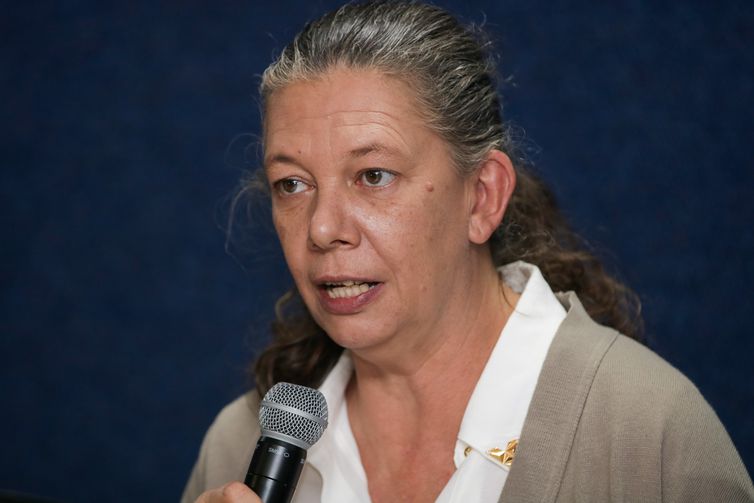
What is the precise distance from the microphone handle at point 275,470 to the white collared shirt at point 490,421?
1.11 ft

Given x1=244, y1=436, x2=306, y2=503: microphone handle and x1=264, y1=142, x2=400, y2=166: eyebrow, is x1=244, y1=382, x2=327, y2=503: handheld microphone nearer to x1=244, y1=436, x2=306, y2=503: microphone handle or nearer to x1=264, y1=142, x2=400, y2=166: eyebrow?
x1=244, y1=436, x2=306, y2=503: microphone handle

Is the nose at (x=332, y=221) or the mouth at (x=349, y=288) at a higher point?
→ the nose at (x=332, y=221)

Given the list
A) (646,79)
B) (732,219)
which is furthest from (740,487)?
(646,79)

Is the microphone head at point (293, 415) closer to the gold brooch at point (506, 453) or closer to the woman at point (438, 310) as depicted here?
the woman at point (438, 310)

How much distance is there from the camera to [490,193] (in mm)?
1568

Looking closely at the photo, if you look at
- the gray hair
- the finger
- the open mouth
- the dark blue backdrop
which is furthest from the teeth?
the dark blue backdrop

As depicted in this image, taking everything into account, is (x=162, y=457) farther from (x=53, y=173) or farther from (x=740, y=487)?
(x=740, y=487)

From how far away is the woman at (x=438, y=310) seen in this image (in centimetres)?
141

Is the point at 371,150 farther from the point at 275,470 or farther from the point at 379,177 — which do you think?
the point at 275,470

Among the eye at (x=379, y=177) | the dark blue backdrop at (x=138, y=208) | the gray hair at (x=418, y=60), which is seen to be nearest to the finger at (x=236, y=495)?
the eye at (x=379, y=177)

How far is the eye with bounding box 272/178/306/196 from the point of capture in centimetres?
149

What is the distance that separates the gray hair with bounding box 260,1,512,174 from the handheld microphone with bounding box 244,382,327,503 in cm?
47

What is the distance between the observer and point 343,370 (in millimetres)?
1757

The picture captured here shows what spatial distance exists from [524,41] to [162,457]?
141cm
